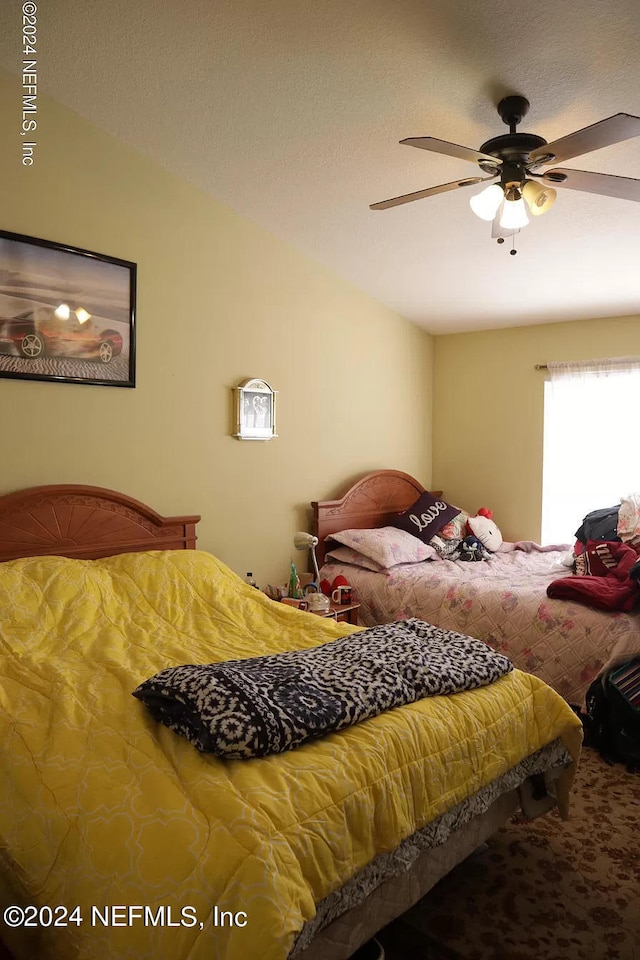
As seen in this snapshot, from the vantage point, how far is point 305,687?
1716 millimetres

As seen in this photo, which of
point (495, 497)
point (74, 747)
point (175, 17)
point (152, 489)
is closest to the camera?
point (74, 747)

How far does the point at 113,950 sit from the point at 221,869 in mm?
234

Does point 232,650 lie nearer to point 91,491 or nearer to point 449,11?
point 91,491

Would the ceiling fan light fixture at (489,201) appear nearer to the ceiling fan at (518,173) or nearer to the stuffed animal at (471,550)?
the ceiling fan at (518,173)

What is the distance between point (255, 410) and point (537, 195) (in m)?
1.99

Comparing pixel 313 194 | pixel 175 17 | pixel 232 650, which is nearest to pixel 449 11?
pixel 175 17

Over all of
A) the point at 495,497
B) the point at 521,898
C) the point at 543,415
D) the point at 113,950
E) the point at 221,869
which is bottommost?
the point at 521,898

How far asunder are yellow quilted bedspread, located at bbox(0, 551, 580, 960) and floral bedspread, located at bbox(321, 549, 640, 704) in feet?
3.29

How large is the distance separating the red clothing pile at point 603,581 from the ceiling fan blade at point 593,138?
1.93m

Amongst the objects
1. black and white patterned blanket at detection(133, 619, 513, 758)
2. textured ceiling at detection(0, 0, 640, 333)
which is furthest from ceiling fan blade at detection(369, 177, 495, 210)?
Result: black and white patterned blanket at detection(133, 619, 513, 758)

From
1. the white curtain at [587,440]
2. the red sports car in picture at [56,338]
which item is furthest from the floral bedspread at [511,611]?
the red sports car in picture at [56,338]

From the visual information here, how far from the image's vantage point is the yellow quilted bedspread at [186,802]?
119 centimetres

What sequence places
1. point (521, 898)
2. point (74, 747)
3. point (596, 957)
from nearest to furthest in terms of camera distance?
point (74, 747)
point (596, 957)
point (521, 898)

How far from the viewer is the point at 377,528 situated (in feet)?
15.0
